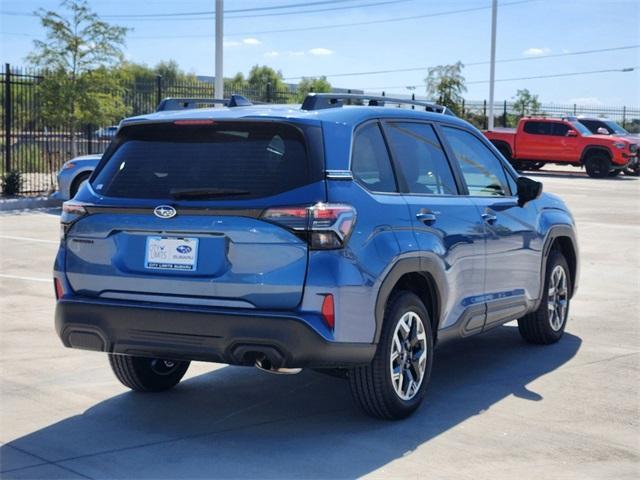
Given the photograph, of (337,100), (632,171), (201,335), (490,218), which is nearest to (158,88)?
(632,171)

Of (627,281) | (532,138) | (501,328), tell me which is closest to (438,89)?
(532,138)

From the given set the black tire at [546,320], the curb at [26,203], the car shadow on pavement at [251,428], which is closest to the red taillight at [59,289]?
the car shadow on pavement at [251,428]

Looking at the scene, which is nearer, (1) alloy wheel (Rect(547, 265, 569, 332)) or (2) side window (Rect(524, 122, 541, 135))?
(1) alloy wheel (Rect(547, 265, 569, 332))

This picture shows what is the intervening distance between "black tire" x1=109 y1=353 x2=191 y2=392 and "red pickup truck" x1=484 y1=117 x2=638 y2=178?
27917 mm

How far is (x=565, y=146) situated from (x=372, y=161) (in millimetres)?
28986

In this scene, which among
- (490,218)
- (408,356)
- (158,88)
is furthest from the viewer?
(158,88)

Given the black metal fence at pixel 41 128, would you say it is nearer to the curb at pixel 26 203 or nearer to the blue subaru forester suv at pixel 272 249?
the curb at pixel 26 203

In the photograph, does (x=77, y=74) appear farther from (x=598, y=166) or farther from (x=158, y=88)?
(x=598, y=166)

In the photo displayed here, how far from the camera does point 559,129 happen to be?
34.1 m

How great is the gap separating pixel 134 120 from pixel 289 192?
3.91 ft

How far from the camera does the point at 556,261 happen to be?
8352 millimetres

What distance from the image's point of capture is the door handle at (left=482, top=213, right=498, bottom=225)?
700 centimetres

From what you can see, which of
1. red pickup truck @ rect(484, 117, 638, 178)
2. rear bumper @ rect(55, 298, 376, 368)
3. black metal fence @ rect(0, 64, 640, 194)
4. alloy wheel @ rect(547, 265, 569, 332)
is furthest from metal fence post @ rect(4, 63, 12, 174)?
red pickup truck @ rect(484, 117, 638, 178)

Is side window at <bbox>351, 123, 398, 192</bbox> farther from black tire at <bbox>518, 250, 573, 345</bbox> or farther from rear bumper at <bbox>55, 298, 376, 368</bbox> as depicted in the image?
black tire at <bbox>518, 250, 573, 345</bbox>
